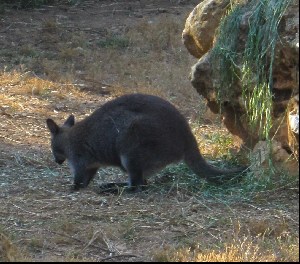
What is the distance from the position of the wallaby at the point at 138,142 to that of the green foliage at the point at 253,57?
0.61 m

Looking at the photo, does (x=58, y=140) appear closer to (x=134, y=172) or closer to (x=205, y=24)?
(x=134, y=172)

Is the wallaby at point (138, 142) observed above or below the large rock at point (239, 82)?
below

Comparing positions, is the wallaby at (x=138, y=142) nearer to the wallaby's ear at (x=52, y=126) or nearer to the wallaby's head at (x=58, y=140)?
the wallaby's head at (x=58, y=140)

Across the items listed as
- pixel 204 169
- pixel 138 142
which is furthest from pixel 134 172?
pixel 204 169

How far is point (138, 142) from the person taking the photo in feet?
27.8

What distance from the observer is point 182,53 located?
15602 millimetres

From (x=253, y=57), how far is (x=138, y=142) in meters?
1.37

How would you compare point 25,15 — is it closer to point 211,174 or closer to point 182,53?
point 182,53

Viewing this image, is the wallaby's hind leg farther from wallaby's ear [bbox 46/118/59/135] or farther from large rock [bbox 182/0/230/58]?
large rock [bbox 182/0/230/58]

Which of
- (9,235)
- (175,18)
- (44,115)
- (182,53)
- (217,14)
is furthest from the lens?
(175,18)

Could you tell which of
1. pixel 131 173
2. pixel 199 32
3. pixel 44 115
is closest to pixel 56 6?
pixel 44 115

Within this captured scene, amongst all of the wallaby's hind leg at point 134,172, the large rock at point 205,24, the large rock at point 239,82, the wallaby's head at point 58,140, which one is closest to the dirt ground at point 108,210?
the wallaby's hind leg at point 134,172

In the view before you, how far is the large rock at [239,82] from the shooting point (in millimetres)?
7898

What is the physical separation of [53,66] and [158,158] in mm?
6435
